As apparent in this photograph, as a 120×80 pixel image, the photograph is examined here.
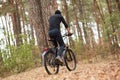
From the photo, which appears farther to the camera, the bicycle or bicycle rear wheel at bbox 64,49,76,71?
bicycle rear wheel at bbox 64,49,76,71

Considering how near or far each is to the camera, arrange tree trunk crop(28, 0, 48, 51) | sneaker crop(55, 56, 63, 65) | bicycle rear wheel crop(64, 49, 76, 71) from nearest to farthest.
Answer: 1. sneaker crop(55, 56, 63, 65)
2. bicycle rear wheel crop(64, 49, 76, 71)
3. tree trunk crop(28, 0, 48, 51)

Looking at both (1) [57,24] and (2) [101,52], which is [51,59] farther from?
(2) [101,52]

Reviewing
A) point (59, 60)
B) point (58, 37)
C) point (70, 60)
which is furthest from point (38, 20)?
point (59, 60)

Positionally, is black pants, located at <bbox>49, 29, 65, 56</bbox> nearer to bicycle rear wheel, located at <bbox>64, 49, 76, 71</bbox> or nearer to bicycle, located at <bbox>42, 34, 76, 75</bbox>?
bicycle, located at <bbox>42, 34, 76, 75</bbox>

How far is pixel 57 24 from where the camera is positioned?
10164mm

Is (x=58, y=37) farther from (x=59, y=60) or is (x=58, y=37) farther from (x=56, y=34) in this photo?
(x=59, y=60)

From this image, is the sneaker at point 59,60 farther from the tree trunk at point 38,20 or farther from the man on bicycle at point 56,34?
the tree trunk at point 38,20

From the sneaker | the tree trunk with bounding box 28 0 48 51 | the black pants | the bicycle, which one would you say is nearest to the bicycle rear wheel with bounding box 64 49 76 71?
the bicycle

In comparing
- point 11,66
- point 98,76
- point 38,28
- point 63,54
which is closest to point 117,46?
point 38,28

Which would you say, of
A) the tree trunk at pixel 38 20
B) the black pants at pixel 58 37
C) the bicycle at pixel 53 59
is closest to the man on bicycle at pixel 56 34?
the black pants at pixel 58 37

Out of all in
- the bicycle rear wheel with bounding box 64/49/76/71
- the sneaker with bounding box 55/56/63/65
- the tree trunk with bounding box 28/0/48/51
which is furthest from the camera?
the tree trunk with bounding box 28/0/48/51

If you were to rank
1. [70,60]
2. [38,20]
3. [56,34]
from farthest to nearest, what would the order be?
[38,20]
[70,60]
[56,34]

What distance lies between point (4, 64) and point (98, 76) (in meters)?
7.80

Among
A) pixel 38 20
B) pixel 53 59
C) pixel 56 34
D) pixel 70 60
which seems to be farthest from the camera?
pixel 38 20
